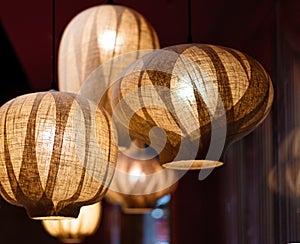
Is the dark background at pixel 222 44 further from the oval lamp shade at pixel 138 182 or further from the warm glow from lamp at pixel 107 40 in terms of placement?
the warm glow from lamp at pixel 107 40

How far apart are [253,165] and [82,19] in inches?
75.3

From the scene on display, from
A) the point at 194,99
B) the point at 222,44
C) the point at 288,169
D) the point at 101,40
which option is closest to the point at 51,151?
the point at 194,99

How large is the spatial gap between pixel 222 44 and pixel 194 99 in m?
3.16

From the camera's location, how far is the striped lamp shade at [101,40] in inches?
88.7

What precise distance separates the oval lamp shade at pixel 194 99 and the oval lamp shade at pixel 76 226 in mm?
2696

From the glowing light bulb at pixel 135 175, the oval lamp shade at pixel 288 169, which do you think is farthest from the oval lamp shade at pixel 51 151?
the glowing light bulb at pixel 135 175

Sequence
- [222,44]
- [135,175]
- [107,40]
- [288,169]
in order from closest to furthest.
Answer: [107,40], [288,169], [135,175], [222,44]

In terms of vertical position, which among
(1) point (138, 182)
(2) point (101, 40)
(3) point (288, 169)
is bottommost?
(1) point (138, 182)

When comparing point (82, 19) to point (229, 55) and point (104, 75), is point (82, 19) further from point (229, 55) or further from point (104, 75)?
point (229, 55)

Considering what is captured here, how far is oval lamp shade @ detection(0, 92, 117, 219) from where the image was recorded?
172 centimetres

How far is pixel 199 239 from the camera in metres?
6.18

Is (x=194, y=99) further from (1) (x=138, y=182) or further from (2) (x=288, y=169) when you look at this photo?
(1) (x=138, y=182)

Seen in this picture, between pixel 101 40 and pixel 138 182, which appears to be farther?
pixel 138 182

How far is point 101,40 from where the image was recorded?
226 centimetres
